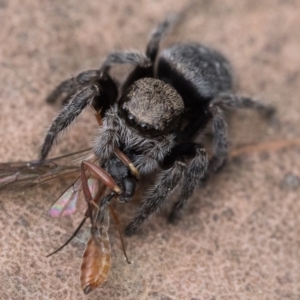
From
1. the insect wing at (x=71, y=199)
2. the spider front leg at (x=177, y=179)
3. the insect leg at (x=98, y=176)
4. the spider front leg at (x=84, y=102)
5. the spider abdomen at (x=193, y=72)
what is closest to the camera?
the insect leg at (x=98, y=176)

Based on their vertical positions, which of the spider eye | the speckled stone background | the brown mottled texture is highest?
the brown mottled texture

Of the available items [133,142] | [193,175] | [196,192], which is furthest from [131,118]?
[196,192]

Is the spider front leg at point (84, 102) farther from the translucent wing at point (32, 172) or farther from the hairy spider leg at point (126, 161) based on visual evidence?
the hairy spider leg at point (126, 161)

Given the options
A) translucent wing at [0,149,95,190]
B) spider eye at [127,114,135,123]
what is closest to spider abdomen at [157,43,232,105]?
spider eye at [127,114,135,123]

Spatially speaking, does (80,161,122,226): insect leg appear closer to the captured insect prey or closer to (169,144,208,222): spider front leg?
the captured insect prey

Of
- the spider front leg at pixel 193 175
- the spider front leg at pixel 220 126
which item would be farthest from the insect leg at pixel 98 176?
the spider front leg at pixel 220 126

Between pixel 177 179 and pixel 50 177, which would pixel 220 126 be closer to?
pixel 177 179

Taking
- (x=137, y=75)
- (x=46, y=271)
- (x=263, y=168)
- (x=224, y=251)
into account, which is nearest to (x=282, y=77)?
(x=263, y=168)
